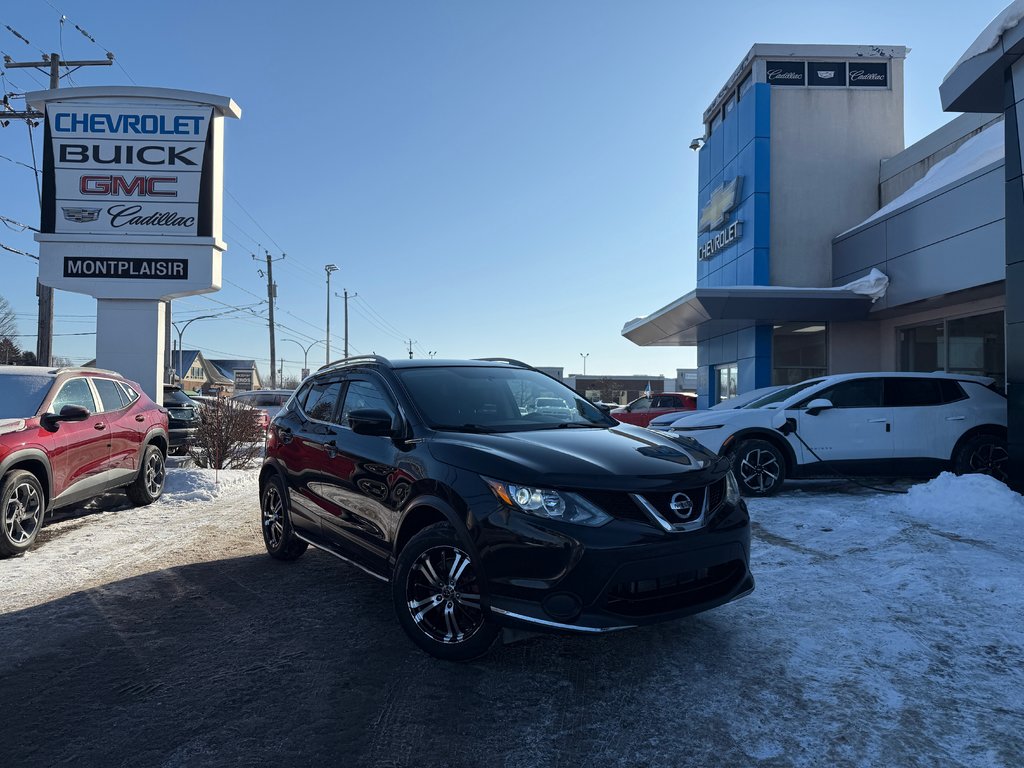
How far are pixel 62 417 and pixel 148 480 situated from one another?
2.42 metres

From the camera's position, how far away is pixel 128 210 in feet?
44.3

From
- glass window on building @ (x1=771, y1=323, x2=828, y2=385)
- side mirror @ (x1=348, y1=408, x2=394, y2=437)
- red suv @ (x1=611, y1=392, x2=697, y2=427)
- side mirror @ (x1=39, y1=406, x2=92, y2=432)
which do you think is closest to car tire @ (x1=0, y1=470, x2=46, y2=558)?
side mirror @ (x1=39, y1=406, x2=92, y2=432)

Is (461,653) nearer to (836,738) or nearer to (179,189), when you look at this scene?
(836,738)

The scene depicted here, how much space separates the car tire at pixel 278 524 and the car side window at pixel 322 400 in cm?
72

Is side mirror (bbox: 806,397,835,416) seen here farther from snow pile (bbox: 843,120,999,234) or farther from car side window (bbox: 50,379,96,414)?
car side window (bbox: 50,379,96,414)

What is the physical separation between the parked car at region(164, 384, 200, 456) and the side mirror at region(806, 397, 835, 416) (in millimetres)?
10566

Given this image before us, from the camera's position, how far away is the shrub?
11.6 m

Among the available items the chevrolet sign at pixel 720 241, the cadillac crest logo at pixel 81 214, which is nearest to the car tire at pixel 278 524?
the cadillac crest logo at pixel 81 214

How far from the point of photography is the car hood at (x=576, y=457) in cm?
323

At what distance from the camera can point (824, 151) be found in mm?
19656

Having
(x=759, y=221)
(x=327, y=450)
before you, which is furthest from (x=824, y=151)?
(x=327, y=450)

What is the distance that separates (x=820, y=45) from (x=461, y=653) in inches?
881

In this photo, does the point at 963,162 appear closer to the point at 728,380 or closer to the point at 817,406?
the point at 817,406

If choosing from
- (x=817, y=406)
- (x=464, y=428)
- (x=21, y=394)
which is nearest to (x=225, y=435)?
(x=21, y=394)
